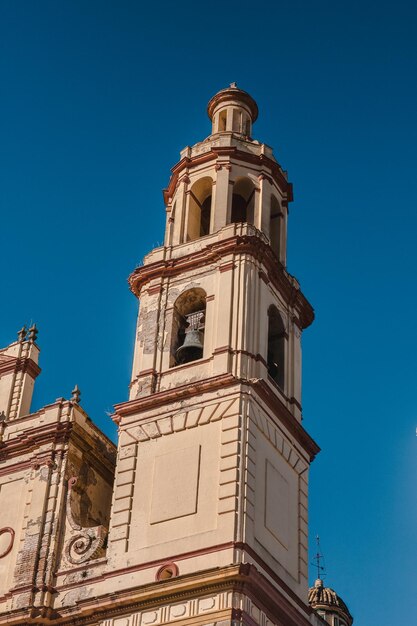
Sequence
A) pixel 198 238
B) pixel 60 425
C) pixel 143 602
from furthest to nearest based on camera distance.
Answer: pixel 198 238 < pixel 60 425 < pixel 143 602

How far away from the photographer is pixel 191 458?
108 feet

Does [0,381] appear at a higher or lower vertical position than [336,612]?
lower

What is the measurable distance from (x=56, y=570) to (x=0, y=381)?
8.46 meters

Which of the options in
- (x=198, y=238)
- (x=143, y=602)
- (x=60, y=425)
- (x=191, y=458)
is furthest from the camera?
(x=198, y=238)

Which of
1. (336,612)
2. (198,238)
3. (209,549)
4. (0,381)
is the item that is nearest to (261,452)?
(209,549)

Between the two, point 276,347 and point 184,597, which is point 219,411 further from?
point 184,597

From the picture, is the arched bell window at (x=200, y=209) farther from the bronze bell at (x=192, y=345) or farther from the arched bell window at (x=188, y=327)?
the bronze bell at (x=192, y=345)

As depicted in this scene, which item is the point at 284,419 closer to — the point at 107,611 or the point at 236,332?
the point at 236,332

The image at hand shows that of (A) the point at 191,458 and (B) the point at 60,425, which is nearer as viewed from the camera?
(A) the point at 191,458

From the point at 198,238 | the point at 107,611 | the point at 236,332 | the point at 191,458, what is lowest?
the point at 107,611

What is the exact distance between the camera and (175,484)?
107 ft

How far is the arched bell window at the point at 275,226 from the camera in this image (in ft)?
130

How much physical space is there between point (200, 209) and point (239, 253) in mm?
4623

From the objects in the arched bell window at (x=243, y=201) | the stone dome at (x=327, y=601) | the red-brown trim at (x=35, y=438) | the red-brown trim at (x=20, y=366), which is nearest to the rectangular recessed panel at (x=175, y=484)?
the red-brown trim at (x=35, y=438)
